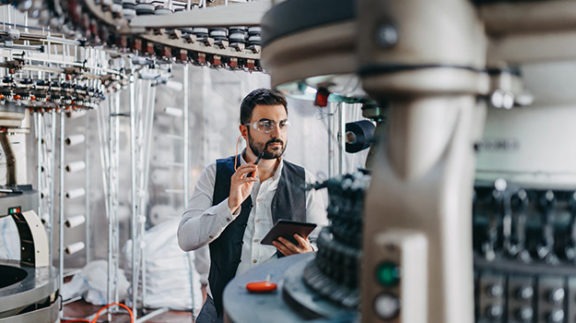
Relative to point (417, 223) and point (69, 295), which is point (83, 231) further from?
point (417, 223)

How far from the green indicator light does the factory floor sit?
5.15 m

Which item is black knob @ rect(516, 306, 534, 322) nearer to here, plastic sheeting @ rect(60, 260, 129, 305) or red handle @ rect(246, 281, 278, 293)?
red handle @ rect(246, 281, 278, 293)

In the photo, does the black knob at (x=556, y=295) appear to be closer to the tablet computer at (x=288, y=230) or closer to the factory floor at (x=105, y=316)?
the tablet computer at (x=288, y=230)

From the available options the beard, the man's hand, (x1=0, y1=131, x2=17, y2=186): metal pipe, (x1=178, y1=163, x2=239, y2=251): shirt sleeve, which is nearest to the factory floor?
(x1=0, y1=131, x2=17, y2=186): metal pipe

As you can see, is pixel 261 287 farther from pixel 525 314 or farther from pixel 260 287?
pixel 525 314

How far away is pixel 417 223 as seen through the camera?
2.41 feet

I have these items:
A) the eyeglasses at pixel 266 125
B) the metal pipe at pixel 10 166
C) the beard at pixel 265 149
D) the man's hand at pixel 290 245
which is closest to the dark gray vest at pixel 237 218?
the beard at pixel 265 149

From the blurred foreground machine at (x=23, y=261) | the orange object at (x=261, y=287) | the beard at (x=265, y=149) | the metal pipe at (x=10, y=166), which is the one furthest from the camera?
the metal pipe at (x=10, y=166)

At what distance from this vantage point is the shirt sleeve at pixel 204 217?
7.68ft

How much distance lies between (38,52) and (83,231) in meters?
4.44

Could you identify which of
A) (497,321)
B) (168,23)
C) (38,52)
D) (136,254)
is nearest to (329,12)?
(497,321)

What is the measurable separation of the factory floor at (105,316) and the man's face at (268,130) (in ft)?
11.8

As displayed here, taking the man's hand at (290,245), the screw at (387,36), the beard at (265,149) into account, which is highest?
the screw at (387,36)

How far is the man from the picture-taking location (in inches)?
93.3
